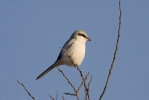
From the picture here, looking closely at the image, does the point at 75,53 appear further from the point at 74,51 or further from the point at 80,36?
the point at 80,36

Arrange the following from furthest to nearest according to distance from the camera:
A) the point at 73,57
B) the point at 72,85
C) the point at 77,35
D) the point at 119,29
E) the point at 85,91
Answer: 1. the point at 77,35
2. the point at 73,57
3. the point at 72,85
4. the point at 85,91
5. the point at 119,29

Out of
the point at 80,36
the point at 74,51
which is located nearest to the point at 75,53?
Answer: the point at 74,51

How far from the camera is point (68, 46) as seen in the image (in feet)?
18.1

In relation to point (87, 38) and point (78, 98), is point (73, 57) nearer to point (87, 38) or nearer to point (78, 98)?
point (87, 38)

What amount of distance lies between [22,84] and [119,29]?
4.10 feet

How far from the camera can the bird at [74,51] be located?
538 centimetres

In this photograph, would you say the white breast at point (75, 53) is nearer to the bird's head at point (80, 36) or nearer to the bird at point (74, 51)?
the bird at point (74, 51)

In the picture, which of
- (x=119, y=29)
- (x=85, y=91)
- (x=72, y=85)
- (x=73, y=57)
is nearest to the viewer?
(x=119, y=29)

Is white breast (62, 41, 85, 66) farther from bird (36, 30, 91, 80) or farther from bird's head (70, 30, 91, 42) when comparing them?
bird's head (70, 30, 91, 42)

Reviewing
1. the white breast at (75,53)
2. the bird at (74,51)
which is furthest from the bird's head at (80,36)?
the white breast at (75,53)

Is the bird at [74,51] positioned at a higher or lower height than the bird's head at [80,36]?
lower

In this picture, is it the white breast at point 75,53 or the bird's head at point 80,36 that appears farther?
the bird's head at point 80,36

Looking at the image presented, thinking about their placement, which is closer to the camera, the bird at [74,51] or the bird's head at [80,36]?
the bird at [74,51]

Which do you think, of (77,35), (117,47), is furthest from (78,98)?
(77,35)
